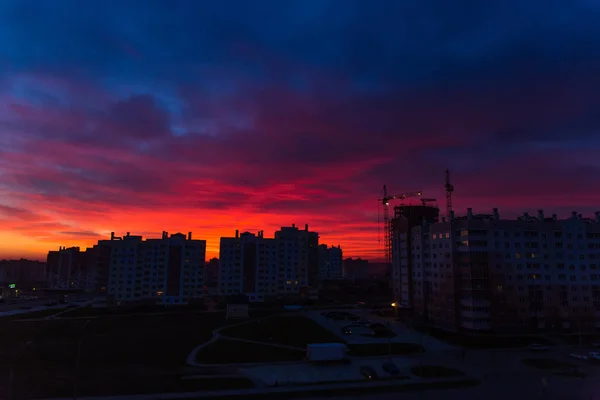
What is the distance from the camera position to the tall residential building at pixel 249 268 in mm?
142000

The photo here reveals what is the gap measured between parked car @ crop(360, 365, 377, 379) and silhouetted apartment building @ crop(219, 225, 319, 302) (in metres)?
93.7

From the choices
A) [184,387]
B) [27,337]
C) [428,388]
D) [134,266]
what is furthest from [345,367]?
[134,266]

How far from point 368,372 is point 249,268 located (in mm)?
96420

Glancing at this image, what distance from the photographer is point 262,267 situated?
145 meters

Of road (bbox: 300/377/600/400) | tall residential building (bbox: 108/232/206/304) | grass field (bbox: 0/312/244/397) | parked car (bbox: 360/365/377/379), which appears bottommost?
grass field (bbox: 0/312/244/397)

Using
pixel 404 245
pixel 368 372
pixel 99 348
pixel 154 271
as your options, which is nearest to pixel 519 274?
pixel 404 245

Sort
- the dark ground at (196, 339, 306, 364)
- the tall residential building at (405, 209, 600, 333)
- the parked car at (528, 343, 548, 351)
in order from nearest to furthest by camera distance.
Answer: the dark ground at (196, 339, 306, 364) → the parked car at (528, 343, 548, 351) → the tall residential building at (405, 209, 600, 333)

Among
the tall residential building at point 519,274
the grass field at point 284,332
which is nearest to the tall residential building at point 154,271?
the grass field at point 284,332

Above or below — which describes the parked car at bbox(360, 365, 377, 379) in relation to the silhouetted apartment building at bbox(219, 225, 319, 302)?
below

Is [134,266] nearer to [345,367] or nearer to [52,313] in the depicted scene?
[52,313]

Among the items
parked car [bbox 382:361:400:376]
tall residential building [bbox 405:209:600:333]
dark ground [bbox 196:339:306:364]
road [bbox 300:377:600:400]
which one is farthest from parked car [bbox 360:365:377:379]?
tall residential building [bbox 405:209:600:333]

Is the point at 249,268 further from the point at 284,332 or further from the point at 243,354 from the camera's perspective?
the point at 243,354

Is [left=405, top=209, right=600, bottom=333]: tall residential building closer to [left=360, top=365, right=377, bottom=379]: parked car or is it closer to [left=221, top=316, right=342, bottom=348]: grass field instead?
[left=221, top=316, right=342, bottom=348]: grass field

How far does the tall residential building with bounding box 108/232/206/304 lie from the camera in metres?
133
